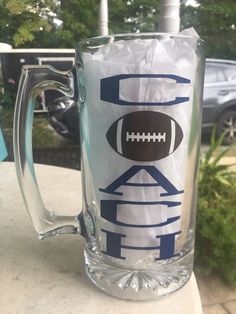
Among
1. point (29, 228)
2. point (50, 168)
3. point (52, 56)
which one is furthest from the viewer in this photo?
point (52, 56)

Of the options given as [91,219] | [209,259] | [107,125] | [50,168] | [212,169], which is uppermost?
[107,125]

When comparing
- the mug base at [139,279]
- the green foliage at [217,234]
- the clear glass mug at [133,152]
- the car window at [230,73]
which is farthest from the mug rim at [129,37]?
the car window at [230,73]

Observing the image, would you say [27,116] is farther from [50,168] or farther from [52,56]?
[52,56]

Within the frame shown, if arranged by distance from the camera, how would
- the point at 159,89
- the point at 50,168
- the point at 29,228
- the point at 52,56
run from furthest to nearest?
the point at 52,56, the point at 50,168, the point at 29,228, the point at 159,89

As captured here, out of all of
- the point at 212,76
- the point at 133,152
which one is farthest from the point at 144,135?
the point at 212,76

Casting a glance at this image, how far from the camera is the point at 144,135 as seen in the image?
12.1 inches

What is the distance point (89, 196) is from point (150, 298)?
112 mm

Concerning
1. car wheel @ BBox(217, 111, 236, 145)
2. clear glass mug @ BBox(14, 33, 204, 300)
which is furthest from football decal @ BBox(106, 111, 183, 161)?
car wheel @ BBox(217, 111, 236, 145)

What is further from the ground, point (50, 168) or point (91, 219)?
point (91, 219)

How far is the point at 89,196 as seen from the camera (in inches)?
14.2

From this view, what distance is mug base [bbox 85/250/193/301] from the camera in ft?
1.14

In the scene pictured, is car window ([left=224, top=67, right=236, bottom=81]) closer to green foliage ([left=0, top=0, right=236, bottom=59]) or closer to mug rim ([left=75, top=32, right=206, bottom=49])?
green foliage ([left=0, top=0, right=236, bottom=59])

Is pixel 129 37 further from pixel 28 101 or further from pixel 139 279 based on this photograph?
pixel 139 279

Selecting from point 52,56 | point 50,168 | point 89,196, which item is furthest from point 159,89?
point 52,56
